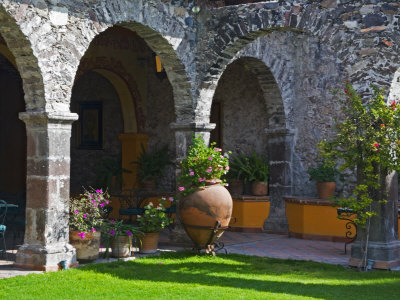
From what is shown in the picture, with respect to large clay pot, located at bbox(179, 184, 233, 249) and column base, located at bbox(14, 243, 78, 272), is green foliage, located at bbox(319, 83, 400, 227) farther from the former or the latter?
column base, located at bbox(14, 243, 78, 272)

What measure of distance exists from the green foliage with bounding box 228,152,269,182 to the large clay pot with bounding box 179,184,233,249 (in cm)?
276

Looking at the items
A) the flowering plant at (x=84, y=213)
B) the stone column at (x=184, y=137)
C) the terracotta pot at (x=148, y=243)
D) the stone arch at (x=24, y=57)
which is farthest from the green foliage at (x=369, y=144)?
the stone arch at (x=24, y=57)

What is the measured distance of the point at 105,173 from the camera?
38.3 ft

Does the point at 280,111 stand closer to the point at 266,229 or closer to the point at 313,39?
the point at 313,39

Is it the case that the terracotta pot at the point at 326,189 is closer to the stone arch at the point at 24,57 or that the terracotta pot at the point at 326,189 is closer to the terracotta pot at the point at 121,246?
the terracotta pot at the point at 121,246

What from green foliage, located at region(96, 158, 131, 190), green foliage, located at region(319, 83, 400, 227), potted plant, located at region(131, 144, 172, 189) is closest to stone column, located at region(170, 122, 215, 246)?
green foliage, located at region(319, 83, 400, 227)

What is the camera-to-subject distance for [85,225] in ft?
23.2

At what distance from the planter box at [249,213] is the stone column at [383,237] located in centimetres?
340

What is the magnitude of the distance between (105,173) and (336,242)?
4393mm

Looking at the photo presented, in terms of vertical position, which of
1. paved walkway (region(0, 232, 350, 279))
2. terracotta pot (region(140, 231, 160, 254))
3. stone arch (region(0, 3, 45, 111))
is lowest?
paved walkway (region(0, 232, 350, 279))

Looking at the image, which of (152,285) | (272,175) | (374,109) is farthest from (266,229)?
(152,285)

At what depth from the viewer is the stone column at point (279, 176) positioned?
10.6m

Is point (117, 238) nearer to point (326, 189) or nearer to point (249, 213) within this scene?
point (249, 213)

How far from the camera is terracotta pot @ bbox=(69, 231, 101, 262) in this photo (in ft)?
23.2
